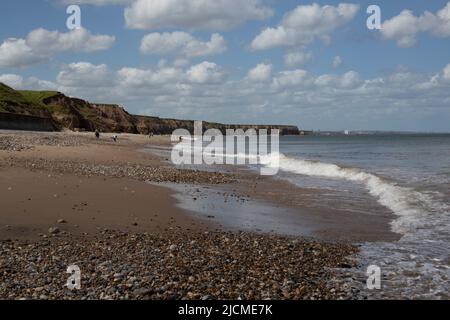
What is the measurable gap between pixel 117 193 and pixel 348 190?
9914 mm

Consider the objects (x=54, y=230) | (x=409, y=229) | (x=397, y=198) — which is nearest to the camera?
(x=54, y=230)

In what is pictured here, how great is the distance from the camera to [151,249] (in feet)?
26.3

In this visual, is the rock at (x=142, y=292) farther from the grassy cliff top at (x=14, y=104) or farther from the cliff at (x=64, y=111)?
the grassy cliff top at (x=14, y=104)

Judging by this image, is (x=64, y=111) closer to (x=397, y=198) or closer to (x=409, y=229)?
(x=397, y=198)

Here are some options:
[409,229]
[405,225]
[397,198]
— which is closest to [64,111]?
[397,198]

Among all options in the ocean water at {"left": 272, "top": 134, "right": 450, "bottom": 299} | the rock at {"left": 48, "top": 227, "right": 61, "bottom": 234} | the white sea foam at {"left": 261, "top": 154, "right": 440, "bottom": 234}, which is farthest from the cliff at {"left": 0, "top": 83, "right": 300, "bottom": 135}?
the rock at {"left": 48, "top": 227, "right": 61, "bottom": 234}

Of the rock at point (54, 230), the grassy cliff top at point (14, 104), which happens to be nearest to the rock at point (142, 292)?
the rock at point (54, 230)

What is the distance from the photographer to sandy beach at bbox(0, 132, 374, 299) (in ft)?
20.0

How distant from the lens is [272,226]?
11117mm

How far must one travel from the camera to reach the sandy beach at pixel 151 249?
609 cm

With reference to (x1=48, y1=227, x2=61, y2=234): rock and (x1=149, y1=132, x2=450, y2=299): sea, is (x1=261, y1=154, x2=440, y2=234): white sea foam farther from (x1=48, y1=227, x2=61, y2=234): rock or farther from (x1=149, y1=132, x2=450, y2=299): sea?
(x1=48, y1=227, x2=61, y2=234): rock

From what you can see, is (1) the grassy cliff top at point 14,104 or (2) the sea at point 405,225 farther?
(1) the grassy cliff top at point 14,104
